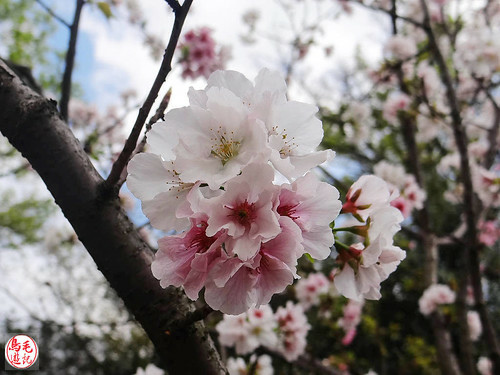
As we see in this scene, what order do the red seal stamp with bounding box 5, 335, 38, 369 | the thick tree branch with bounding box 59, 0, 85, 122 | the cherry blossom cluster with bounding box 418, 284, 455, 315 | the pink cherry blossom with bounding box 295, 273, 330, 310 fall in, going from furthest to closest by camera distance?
the pink cherry blossom with bounding box 295, 273, 330, 310
the cherry blossom cluster with bounding box 418, 284, 455, 315
the red seal stamp with bounding box 5, 335, 38, 369
the thick tree branch with bounding box 59, 0, 85, 122

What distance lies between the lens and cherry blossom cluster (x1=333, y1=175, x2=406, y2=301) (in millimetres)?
792

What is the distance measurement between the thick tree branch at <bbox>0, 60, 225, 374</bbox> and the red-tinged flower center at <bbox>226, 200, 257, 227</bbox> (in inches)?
11.2

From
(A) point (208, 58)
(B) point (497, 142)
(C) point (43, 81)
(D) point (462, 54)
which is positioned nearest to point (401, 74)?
(D) point (462, 54)

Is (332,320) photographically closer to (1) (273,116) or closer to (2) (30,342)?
(2) (30,342)

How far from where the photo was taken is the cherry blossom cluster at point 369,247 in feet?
2.60

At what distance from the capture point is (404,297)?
21.5 ft

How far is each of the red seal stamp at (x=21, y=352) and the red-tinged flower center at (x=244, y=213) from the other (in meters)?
1.30

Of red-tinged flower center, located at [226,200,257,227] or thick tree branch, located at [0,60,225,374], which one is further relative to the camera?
thick tree branch, located at [0,60,225,374]

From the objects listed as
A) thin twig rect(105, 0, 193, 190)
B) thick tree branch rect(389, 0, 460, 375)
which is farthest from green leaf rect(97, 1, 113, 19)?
thick tree branch rect(389, 0, 460, 375)

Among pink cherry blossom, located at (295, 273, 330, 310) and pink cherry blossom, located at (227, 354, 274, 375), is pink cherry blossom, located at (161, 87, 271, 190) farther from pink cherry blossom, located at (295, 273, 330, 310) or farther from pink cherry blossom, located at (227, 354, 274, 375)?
pink cherry blossom, located at (295, 273, 330, 310)

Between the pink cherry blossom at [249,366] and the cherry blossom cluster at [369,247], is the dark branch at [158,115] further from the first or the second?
the pink cherry blossom at [249,366]

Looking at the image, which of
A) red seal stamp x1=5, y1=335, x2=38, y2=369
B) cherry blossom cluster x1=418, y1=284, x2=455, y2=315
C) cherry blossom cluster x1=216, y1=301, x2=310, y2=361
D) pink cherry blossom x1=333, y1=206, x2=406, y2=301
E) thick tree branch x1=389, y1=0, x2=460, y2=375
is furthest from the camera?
cherry blossom cluster x1=418, y1=284, x2=455, y2=315

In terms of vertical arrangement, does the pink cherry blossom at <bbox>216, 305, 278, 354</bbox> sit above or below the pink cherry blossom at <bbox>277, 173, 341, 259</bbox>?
above

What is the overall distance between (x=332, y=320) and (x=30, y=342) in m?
2.60
